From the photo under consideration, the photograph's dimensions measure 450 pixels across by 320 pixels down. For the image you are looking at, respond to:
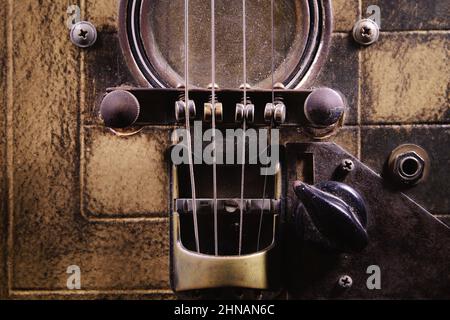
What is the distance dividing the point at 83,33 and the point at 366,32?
47 cm

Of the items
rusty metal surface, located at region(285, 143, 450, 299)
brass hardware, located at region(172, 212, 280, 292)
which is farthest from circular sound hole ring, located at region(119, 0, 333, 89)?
brass hardware, located at region(172, 212, 280, 292)

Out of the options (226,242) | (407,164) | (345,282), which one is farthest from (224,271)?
(407,164)

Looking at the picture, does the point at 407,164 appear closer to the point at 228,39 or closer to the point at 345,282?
the point at 345,282

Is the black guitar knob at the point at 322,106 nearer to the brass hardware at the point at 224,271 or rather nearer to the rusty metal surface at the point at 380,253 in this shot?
the rusty metal surface at the point at 380,253

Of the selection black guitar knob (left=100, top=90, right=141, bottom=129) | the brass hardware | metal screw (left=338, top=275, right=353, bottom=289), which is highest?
black guitar knob (left=100, top=90, right=141, bottom=129)

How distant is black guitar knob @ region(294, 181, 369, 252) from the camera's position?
1.99 ft

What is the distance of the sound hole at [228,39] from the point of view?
72 cm

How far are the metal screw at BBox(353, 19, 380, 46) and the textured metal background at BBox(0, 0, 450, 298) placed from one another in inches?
0.5

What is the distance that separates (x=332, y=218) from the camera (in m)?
0.61

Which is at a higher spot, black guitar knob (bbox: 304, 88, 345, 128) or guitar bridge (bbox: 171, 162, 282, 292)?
black guitar knob (bbox: 304, 88, 345, 128)

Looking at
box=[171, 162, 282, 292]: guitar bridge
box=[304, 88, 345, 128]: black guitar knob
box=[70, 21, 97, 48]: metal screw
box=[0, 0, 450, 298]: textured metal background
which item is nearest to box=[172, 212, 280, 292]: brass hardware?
box=[171, 162, 282, 292]: guitar bridge

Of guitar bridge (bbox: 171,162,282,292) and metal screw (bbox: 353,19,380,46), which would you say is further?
metal screw (bbox: 353,19,380,46)

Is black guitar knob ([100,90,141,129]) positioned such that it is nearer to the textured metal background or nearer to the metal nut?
the textured metal background
